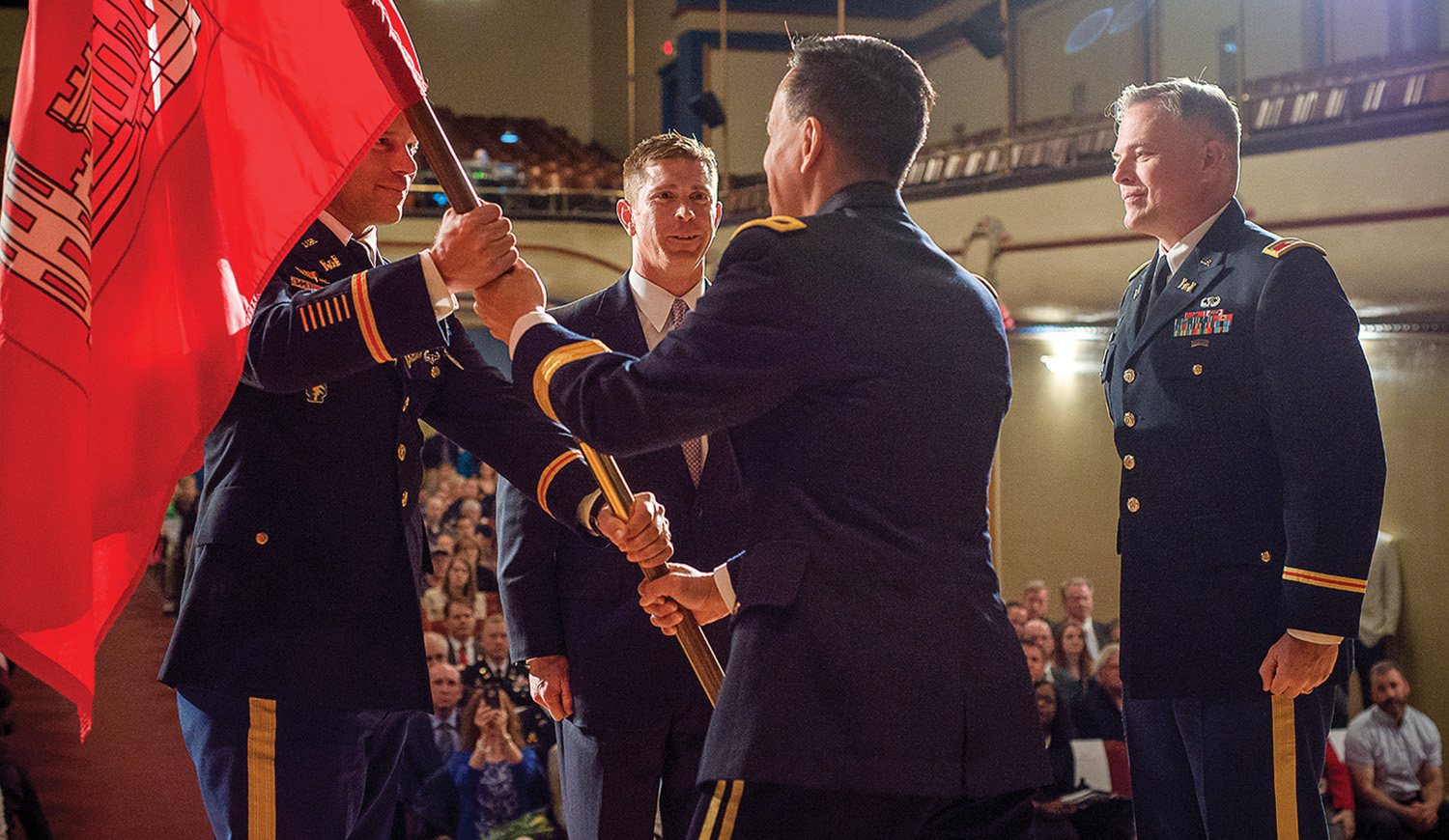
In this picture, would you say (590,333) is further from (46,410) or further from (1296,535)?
(1296,535)

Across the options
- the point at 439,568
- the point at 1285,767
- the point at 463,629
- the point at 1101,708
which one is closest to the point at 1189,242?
the point at 1285,767

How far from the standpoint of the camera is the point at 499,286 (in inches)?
69.9

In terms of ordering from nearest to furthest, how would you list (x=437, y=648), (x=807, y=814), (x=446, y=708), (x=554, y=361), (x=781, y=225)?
(x=807, y=814), (x=781, y=225), (x=554, y=361), (x=446, y=708), (x=437, y=648)

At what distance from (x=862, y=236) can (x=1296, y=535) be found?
0.85 m

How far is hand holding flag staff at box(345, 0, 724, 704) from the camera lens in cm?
170

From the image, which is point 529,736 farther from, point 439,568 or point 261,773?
point 261,773

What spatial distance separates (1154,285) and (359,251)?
131 centimetres

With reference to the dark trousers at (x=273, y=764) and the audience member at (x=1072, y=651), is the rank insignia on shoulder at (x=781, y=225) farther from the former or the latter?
the audience member at (x=1072, y=651)

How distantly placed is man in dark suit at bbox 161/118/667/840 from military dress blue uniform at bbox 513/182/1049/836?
39 cm

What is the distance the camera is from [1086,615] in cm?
642

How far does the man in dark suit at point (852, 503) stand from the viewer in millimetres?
1367

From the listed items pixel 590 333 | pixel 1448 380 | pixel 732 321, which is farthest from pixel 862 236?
pixel 1448 380

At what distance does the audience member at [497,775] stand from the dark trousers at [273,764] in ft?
9.66

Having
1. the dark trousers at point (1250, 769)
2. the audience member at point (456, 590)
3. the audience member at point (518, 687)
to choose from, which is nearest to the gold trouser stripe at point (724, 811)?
the dark trousers at point (1250, 769)
